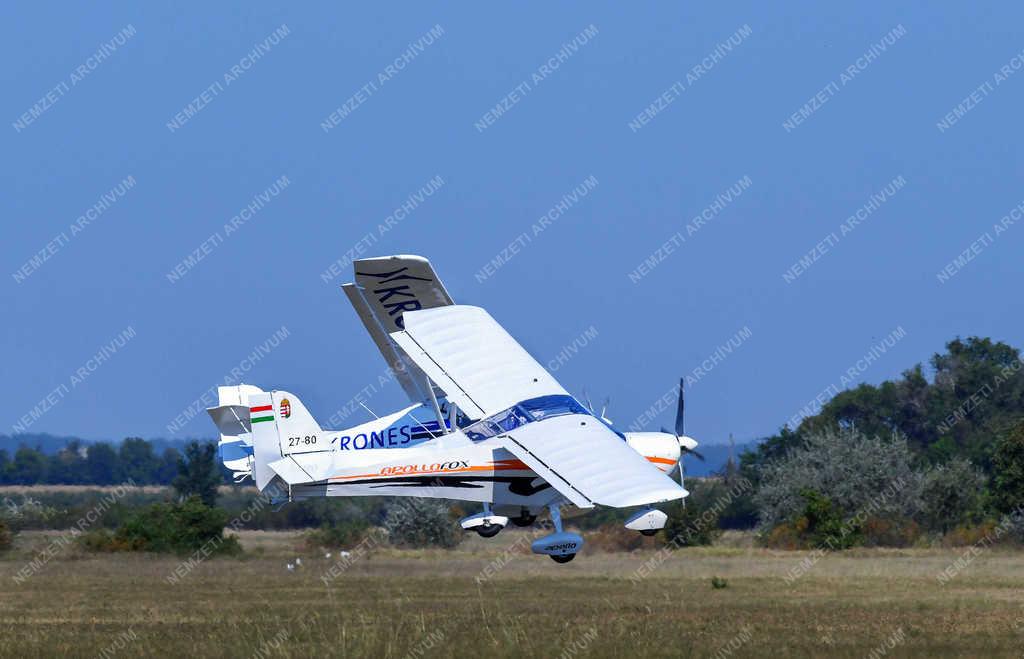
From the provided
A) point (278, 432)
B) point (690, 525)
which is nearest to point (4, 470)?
point (690, 525)

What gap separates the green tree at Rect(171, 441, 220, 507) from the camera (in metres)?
55.8

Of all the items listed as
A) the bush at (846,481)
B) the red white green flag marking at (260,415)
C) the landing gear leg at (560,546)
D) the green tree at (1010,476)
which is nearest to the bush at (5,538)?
the red white green flag marking at (260,415)

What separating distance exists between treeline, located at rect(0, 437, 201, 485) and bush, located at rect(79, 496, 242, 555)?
187 feet

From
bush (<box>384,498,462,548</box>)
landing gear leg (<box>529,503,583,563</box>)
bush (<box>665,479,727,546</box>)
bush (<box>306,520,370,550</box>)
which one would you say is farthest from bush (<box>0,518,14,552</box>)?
landing gear leg (<box>529,503,583,563</box>)

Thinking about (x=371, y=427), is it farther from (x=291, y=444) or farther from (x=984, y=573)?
(x=984, y=573)

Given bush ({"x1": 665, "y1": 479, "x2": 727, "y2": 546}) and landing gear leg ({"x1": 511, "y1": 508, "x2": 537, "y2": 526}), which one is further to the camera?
bush ({"x1": 665, "y1": 479, "x2": 727, "y2": 546})

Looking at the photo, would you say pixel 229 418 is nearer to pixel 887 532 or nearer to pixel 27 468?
pixel 887 532

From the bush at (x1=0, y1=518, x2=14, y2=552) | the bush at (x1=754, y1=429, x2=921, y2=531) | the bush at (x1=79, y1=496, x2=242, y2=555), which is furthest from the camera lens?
the bush at (x1=754, y1=429, x2=921, y2=531)

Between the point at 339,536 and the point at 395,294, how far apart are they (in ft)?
70.8

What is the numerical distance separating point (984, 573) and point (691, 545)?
1053 centimetres

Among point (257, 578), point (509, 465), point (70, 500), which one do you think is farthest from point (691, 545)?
point (70, 500)

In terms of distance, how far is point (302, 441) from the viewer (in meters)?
25.2

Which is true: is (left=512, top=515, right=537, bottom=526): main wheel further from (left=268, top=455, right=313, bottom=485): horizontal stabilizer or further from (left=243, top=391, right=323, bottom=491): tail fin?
(left=243, top=391, right=323, bottom=491): tail fin

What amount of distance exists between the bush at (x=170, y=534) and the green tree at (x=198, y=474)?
11.7 meters
